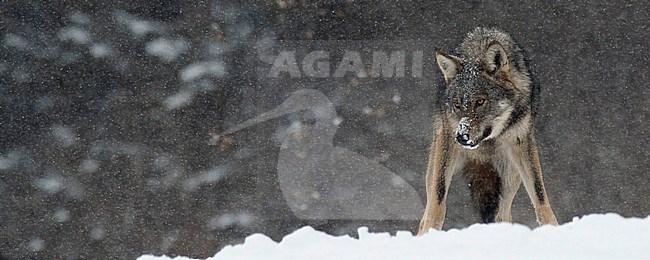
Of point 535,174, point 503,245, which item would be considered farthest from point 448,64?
point 503,245

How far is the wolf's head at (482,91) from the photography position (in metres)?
2.54

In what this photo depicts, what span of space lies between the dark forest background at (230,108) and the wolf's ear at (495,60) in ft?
1.18

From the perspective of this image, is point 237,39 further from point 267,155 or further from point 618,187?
point 618,187

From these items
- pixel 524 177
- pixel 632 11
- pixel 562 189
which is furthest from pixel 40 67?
pixel 632 11

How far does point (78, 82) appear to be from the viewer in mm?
3051

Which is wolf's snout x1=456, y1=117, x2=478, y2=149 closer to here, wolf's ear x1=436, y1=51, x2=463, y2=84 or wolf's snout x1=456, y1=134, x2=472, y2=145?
wolf's snout x1=456, y1=134, x2=472, y2=145

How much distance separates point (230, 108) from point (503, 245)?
62.4 inches

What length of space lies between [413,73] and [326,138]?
44 cm

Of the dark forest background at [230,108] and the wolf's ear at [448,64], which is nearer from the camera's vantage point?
the wolf's ear at [448,64]

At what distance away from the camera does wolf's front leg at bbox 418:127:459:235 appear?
2.74m

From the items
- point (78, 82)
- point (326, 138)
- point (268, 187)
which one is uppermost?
point (78, 82)

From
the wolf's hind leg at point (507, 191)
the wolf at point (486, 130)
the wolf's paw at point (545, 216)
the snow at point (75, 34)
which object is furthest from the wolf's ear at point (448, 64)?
the snow at point (75, 34)

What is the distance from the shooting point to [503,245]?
1.74m

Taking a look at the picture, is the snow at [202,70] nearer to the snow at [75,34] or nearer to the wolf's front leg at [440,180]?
the snow at [75,34]
